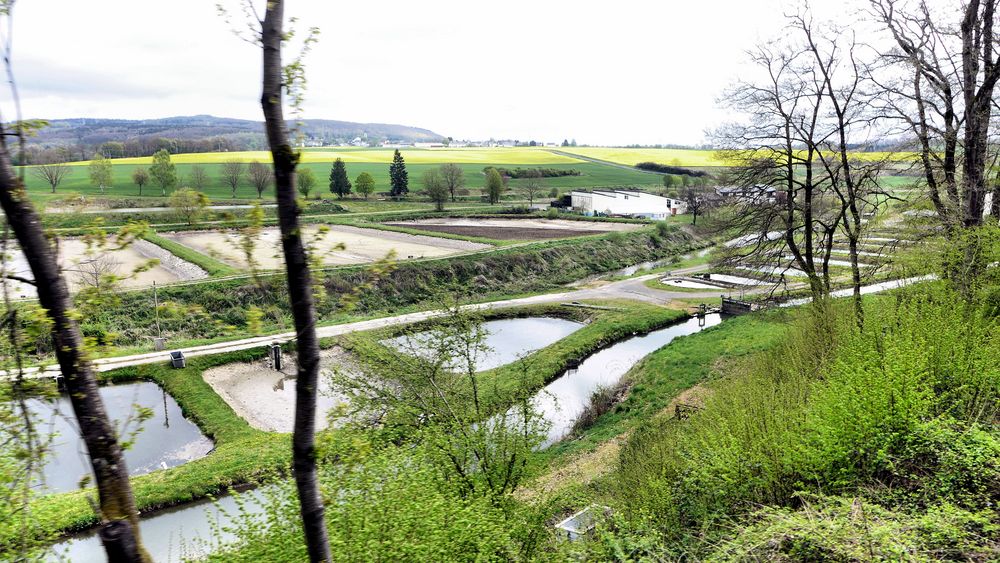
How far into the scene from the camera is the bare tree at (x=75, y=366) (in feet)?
15.1

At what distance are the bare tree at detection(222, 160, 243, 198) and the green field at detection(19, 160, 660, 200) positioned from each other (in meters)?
1.37

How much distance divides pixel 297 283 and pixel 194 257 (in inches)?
2005

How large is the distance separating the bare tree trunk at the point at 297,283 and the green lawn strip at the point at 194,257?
4131 cm

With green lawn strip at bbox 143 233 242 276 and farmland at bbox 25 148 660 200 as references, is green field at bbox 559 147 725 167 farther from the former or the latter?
green lawn strip at bbox 143 233 242 276

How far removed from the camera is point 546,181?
404 ft

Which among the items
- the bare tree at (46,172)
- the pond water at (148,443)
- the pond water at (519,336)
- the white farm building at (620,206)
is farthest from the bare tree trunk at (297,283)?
the white farm building at (620,206)

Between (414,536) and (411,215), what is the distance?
74.1m

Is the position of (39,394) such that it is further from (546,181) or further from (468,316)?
(546,181)

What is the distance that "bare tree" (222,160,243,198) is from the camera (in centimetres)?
8701

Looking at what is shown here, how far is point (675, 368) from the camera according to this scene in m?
28.1

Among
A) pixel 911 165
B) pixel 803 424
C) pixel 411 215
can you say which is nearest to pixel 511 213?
pixel 411 215

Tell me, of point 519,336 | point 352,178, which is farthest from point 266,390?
point 352,178

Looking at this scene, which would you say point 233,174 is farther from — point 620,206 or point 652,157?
point 652,157

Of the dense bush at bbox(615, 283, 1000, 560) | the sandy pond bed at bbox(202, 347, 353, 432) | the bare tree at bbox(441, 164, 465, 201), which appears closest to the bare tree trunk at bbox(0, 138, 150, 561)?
the dense bush at bbox(615, 283, 1000, 560)
